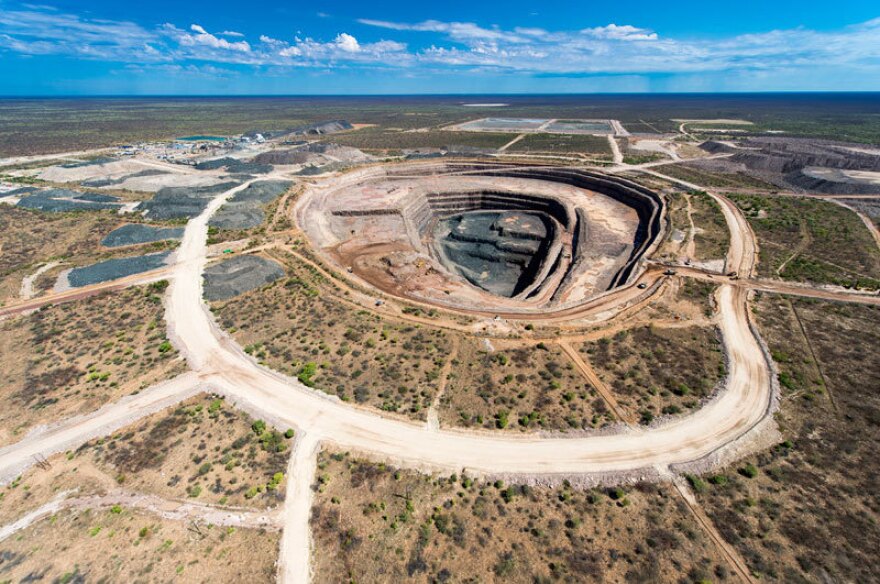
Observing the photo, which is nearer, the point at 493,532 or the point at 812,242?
the point at 493,532

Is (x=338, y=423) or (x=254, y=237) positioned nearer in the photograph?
(x=338, y=423)

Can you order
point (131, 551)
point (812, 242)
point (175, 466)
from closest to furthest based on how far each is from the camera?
1. point (131, 551)
2. point (175, 466)
3. point (812, 242)

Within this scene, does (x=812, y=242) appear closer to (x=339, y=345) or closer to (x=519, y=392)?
(x=519, y=392)

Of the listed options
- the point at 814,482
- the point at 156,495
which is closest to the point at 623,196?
the point at 814,482

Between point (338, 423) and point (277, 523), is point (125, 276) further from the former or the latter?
point (277, 523)

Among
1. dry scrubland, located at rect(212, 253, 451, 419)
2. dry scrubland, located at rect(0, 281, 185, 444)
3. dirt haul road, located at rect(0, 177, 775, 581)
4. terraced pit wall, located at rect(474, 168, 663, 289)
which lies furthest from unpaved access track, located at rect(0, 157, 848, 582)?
terraced pit wall, located at rect(474, 168, 663, 289)

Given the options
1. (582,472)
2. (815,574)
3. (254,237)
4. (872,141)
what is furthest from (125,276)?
(872,141)

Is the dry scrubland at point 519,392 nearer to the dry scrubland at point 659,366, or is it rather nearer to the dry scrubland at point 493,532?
the dry scrubland at point 659,366
